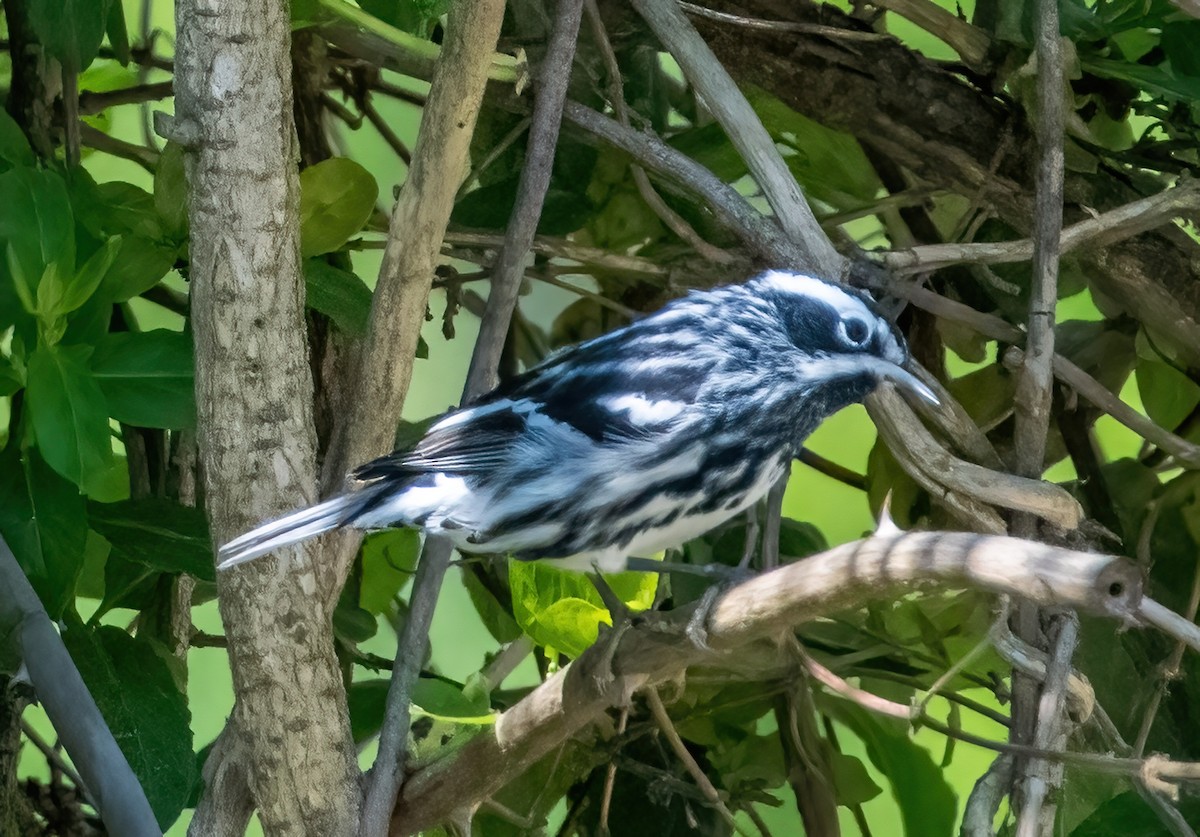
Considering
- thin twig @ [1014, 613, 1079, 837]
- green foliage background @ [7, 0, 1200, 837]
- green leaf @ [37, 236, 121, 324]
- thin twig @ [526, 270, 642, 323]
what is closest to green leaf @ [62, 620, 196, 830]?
green foliage background @ [7, 0, 1200, 837]

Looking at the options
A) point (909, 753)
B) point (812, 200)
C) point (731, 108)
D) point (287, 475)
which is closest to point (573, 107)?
point (731, 108)

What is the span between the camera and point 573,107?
3.10 feet

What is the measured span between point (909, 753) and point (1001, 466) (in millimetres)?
319

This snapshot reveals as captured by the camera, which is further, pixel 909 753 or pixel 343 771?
pixel 909 753

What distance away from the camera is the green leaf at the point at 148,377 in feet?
2.63

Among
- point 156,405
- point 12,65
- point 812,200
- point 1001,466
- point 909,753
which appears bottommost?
point 909,753

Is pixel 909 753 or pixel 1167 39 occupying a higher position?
pixel 1167 39

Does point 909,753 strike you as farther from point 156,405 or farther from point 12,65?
point 12,65

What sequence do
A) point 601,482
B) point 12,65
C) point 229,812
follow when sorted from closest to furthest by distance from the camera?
point 601,482 → point 229,812 → point 12,65

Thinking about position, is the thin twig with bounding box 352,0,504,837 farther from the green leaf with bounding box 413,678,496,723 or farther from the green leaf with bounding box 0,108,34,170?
the green leaf with bounding box 0,108,34,170

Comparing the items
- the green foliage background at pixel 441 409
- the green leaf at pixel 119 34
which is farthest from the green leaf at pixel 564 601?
the green leaf at pixel 119 34

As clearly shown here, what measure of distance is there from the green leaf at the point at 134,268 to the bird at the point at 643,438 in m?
0.22

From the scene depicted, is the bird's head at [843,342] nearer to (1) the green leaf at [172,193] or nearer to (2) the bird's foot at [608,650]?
(2) the bird's foot at [608,650]

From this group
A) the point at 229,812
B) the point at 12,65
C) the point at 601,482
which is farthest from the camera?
the point at 12,65
